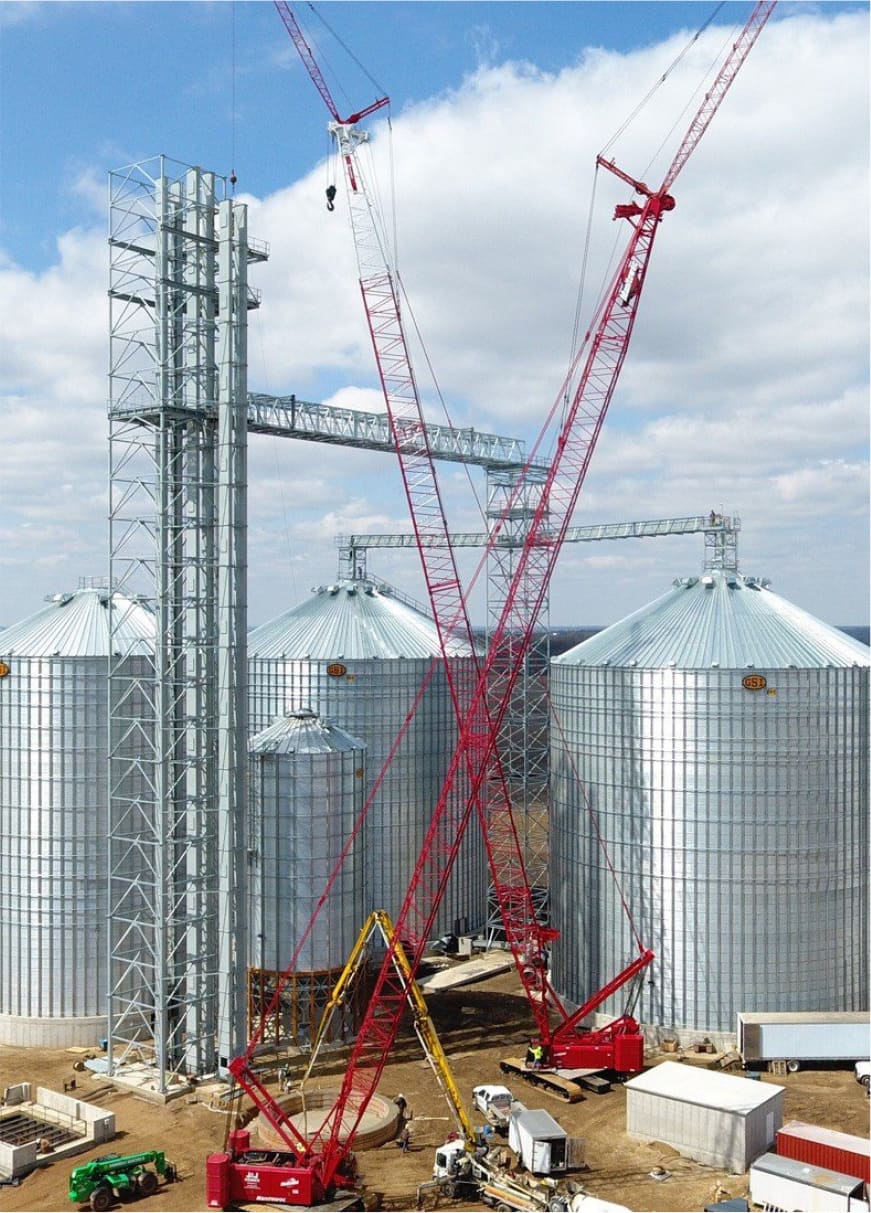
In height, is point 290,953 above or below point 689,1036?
above

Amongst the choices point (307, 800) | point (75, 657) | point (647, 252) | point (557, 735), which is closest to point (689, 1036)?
point (557, 735)

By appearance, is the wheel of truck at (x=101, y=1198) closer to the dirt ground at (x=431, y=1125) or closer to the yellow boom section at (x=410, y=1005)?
the dirt ground at (x=431, y=1125)

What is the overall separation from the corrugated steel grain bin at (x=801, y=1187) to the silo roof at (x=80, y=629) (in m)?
38.6

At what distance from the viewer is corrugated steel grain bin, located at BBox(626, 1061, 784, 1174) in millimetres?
45781

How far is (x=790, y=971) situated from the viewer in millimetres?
58594

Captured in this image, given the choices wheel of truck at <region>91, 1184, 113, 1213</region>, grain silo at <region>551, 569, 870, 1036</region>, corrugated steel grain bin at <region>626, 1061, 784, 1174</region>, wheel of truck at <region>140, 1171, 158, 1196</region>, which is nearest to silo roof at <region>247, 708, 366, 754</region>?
grain silo at <region>551, 569, 870, 1036</region>

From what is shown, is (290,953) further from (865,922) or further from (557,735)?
(865,922)

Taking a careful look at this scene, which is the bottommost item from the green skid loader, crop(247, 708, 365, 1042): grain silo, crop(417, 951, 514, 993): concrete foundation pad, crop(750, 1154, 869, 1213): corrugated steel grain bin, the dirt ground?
crop(417, 951, 514, 993): concrete foundation pad

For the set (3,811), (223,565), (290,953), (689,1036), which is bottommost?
(689,1036)

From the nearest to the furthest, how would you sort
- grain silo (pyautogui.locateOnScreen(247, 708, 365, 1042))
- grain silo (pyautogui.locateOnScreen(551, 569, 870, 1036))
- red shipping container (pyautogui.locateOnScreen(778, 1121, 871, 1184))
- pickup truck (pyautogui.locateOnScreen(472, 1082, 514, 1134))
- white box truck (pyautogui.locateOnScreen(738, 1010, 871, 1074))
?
1. red shipping container (pyautogui.locateOnScreen(778, 1121, 871, 1184))
2. pickup truck (pyautogui.locateOnScreen(472, 1082, 514, 1134))
3. white box truck (pyautogui.locateOnScreen(738, 1010, 871, 1074))
4. grain silo (pyautogui.locateOnScreen(551, 569, 870, 1036))
5. grain silo (pyautogui.locateOnScreen(247, 708, 365, 1042))

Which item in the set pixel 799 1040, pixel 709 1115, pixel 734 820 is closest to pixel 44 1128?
pixel 709 1115

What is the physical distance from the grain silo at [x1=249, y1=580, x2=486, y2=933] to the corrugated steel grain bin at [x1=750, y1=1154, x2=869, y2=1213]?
1380 inches

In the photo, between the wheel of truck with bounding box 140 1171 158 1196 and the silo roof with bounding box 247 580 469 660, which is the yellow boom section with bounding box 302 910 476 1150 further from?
the silo roof with bounding box 247 580 469 660

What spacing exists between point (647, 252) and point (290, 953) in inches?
1699
